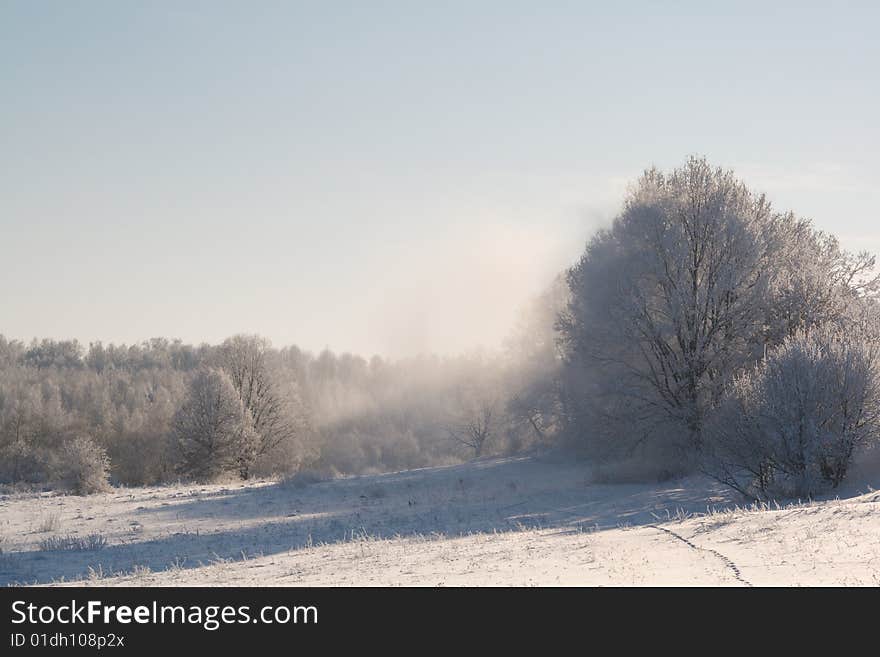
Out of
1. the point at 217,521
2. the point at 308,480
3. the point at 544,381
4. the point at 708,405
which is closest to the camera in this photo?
the point at 217,521

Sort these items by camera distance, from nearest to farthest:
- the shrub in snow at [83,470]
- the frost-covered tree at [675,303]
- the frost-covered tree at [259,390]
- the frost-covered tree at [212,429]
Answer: the frost-covered tree at [675,303] < the shrub in snow at [83,470] < the frost-covered tree at [212,429] < the frost-covered tree at [259,390]

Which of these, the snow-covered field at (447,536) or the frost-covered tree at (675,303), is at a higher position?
the frost-covered tree at (675,303)

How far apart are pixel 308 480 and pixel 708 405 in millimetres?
18097

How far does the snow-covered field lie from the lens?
10.3 metres

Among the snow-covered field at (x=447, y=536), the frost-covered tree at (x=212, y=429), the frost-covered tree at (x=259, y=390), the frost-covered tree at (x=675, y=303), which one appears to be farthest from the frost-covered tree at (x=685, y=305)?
the frost-covered tree at (x=259, y=390)

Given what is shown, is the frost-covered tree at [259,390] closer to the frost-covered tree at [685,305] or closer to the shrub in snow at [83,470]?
the shrub in snow at [83,470]

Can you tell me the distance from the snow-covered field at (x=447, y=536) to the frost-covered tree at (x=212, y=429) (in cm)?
1815

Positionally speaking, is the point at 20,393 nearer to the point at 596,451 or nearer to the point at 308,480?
the point at 308,480

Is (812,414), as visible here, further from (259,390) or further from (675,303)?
(259,390)

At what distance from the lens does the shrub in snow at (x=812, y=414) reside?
2094cm

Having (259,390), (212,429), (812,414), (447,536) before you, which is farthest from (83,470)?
(259,390)

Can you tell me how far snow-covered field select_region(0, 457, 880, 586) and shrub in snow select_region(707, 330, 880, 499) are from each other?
206 cm
